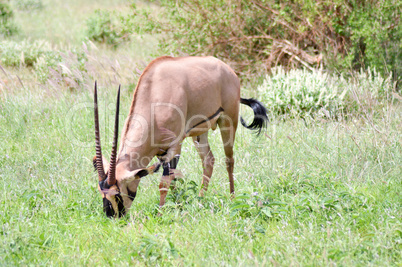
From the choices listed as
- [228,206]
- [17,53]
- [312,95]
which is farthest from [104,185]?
[17,53]

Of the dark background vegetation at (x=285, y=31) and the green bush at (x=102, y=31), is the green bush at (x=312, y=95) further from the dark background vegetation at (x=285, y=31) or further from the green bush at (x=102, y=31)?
the green bush at (x=102, y=31)

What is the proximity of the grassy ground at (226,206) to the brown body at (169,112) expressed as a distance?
35 cm

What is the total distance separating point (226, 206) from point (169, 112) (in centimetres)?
108

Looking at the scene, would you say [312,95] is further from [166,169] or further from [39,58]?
[39,58]

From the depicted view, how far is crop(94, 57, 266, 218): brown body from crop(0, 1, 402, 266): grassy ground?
35cm

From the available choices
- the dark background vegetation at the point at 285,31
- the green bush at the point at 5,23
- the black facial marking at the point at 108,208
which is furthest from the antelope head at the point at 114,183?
the green bush at the point at 5,23

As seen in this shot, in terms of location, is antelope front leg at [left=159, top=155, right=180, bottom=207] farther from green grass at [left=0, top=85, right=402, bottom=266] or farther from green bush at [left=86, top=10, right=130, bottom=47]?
green bush at [left=86, top=10, right=130, bottom=47]

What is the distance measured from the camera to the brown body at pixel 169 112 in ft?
13.2

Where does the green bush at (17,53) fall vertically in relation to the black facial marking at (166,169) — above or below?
below

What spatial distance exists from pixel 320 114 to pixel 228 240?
12.7ft

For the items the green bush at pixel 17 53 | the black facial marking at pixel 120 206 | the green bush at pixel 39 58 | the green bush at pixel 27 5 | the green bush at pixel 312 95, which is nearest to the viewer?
the black facial marking at pixel 120 206

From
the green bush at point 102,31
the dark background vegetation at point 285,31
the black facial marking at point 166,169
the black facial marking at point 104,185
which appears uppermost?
the dark background vegetation at point 285,31

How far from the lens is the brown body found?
4035 millimetres

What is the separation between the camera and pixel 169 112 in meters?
4.20
